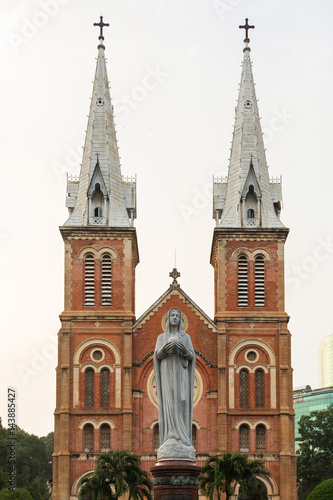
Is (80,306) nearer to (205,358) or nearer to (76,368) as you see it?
(76,368)

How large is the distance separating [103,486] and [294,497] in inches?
517

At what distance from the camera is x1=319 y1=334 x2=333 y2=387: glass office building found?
585 ft

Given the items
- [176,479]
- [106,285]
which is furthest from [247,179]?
[176,479]

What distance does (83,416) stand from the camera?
53.3 metres

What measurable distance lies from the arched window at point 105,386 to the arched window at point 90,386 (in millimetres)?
527

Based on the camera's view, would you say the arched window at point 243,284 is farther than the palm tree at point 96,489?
Yes

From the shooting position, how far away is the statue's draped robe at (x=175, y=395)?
19.6 m

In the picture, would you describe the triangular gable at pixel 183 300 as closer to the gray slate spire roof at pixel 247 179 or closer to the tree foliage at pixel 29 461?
the gray slate spire roof at pixel 247 179

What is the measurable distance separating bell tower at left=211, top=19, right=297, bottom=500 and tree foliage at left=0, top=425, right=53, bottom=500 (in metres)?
19.5

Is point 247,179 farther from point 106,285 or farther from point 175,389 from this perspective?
point 175,389

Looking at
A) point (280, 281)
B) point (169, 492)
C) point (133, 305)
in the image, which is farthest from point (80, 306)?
point (169, 492)

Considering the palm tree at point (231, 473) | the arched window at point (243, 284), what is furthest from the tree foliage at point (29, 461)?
the palm tree at point (231, 473)

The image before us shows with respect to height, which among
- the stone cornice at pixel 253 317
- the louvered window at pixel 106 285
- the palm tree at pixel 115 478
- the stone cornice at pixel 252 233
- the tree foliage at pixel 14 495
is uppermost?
the stone cornice at pixel 252 233

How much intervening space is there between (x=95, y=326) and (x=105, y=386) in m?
3.25
